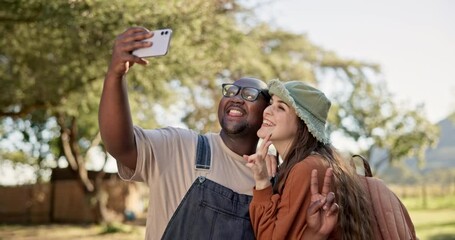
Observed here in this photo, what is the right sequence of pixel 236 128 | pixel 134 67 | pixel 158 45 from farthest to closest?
pixel 134 67 < pixel 236 128 < pixel 158 45

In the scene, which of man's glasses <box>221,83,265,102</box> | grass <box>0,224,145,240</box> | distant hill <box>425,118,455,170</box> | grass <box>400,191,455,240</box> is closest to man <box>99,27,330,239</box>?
man's glasses <box>221,83,265,102</box>

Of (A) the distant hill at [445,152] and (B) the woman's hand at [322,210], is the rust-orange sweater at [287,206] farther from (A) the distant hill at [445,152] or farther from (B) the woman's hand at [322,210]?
(A) the distant hill at [445,152]

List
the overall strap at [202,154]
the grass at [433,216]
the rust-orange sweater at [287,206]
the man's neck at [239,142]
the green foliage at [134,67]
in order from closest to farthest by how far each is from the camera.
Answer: the rust-orange sweater at [287,206] < the overall strap at [202,154] < the man's neck at [239,142] < the green foliage at [134,67] < the grass at [433,216]

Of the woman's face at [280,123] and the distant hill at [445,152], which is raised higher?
the woman's face at [280,123]

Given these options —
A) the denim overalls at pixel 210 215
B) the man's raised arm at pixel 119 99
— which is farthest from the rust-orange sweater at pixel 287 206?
the man's raised arm at pixel 119 99

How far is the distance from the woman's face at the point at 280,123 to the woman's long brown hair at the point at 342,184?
0.11 feet

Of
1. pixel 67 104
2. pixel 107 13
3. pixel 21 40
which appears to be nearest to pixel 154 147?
pixel 107 13

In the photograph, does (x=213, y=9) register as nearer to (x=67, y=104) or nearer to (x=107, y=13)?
(x=107, y=13)

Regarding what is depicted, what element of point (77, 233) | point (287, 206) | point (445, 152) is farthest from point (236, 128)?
point (445, 152)

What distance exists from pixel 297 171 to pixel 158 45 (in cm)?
74

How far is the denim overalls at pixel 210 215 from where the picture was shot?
2688 mm

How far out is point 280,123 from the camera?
9.05 feet

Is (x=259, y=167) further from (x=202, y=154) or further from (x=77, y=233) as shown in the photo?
(x=77, y=233)

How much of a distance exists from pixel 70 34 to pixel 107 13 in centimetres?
92
